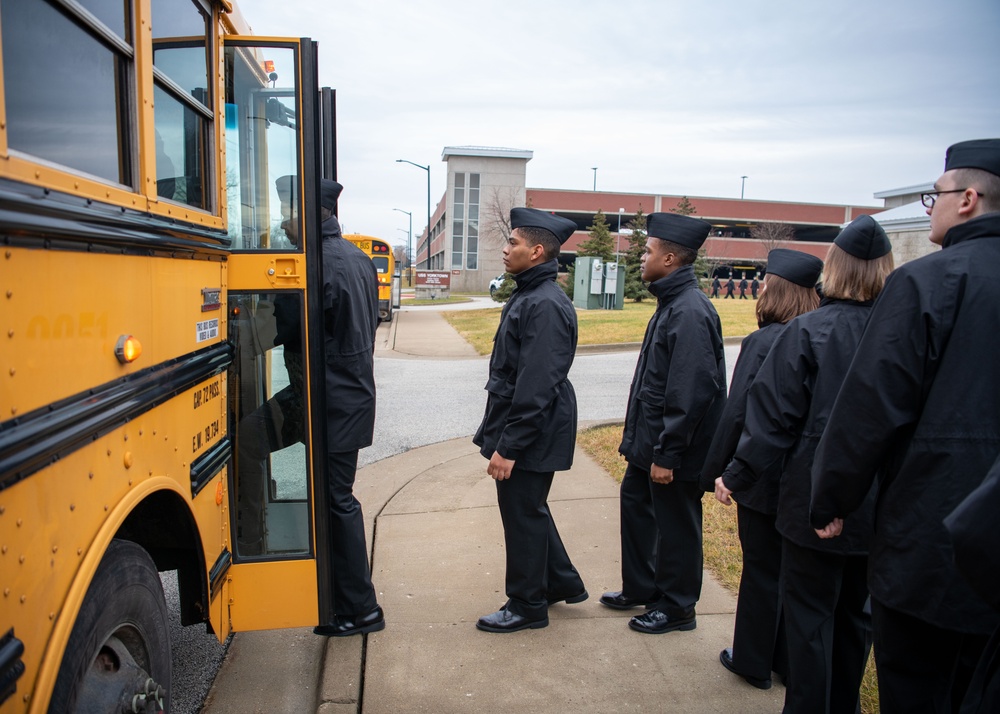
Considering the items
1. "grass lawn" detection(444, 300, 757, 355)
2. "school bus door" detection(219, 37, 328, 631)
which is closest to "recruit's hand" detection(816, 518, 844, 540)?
"school bus door" detection(219, 37, 328, 631)

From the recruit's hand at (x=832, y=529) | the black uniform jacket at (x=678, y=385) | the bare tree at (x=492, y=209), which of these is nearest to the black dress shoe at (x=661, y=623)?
the black uniform jacket at (x=678, y=385)

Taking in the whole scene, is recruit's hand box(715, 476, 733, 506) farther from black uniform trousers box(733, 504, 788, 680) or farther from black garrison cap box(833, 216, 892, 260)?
black garrison cap box(833, 216, 892, 260)

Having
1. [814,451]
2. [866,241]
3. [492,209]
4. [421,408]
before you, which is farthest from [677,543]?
[492,209]

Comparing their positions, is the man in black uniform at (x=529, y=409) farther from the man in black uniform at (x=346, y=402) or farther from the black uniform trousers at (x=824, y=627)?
the black uniform trousers at (x=824, y=627)

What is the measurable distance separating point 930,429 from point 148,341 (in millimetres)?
2096

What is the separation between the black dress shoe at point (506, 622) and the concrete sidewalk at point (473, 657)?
3cm

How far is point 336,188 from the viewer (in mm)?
3518

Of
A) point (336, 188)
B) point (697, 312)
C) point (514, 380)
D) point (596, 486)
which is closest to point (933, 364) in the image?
point (697, 312)

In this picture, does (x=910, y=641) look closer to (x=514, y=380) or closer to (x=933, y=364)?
(x=933, y=364)

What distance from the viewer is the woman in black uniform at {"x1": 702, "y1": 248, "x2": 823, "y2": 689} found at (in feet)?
10.1

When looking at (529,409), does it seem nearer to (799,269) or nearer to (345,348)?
(345,348)

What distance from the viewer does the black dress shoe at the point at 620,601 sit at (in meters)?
3.82

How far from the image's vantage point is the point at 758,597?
10.1 feet

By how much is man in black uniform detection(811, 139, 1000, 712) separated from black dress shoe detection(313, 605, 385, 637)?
7.20 ft
